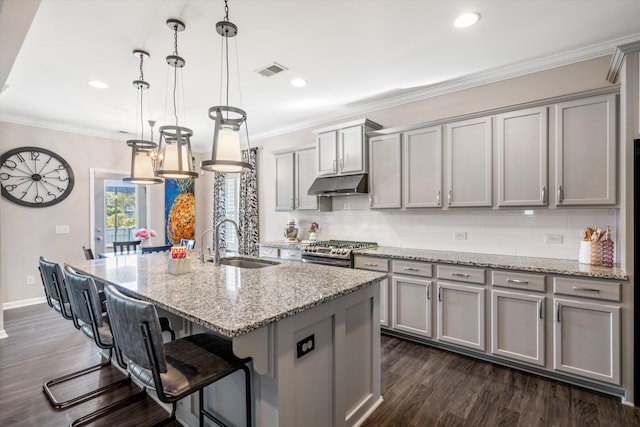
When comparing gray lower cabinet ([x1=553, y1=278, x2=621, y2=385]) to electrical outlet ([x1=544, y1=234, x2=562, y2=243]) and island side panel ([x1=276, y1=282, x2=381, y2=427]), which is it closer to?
electrical outlet ([x1=544, y1=234, x2=562, y2=243])

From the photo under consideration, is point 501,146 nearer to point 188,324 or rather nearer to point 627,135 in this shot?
point 627,135

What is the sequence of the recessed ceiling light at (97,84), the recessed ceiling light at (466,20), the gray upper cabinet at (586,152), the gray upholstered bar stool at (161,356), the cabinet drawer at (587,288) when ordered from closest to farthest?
the gray upholstered bar stool at (161,356) < the cabinet drawer at (587,288) < the recessed ceiling light at (466,20) < the gray upper cabinet at (586,152) < the recessed ceiling light at (97,84)

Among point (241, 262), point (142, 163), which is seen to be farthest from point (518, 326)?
point (142, 163)

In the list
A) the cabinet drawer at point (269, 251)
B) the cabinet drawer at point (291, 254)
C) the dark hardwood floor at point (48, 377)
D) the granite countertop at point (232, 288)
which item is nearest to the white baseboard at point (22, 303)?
the dark hardwood floor at point (48, 377)

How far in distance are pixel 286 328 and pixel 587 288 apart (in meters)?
2.37

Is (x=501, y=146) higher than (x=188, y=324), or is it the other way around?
(x=501, y=146)

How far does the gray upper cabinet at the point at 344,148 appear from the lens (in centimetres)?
394

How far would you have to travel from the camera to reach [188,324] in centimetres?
201

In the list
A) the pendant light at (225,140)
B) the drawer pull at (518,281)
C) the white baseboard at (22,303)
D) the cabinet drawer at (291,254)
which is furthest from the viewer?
the white baseboard at (22,303)

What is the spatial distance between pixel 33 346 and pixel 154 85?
3.18 m

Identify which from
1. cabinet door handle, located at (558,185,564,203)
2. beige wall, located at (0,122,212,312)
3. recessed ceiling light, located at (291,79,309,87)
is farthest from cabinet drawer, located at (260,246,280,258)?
cabinet door handle, located at (558,185,564,203)

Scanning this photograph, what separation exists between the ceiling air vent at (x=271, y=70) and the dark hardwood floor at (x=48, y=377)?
318 centimetres

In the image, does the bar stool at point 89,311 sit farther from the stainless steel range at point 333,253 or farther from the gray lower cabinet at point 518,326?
the gray lower cabinet at point 518,326

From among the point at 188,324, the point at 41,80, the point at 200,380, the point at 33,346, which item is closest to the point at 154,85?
the point at 41,80
